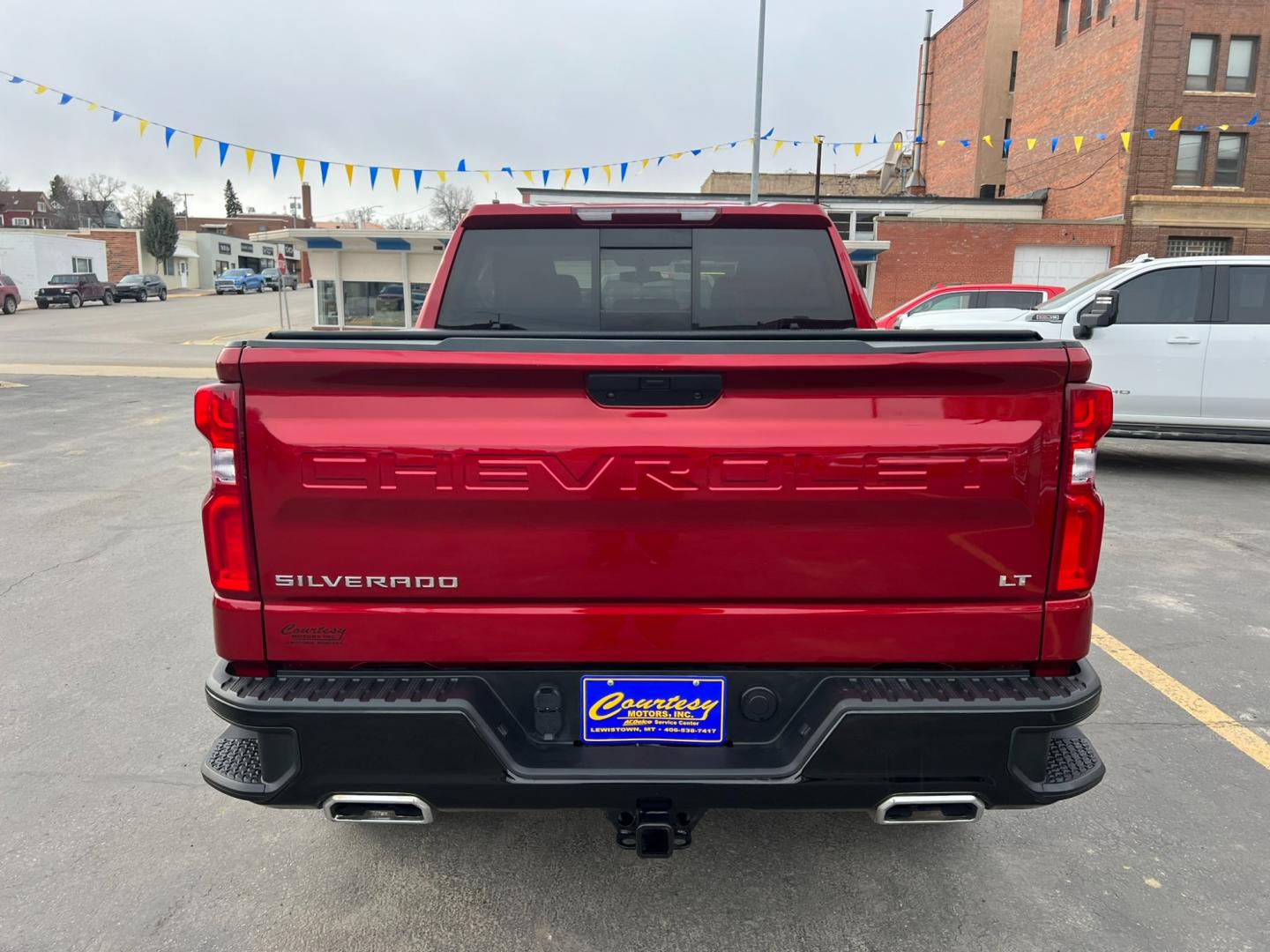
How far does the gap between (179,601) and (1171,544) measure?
6.82 m

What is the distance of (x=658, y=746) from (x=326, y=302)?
969 inches

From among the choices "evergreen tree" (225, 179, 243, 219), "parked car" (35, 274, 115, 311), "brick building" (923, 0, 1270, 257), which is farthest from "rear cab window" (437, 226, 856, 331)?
"evergreen tree" (225, 179, 243, 219)

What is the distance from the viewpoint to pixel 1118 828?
3.01 m

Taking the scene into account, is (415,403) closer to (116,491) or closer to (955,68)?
(116,491)

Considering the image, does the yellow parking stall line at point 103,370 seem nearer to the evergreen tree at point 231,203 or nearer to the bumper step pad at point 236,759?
the bumper step pad at point 236,759

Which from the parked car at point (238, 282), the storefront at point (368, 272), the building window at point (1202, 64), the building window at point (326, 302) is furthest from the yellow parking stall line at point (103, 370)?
the parked car at point (238, 282)

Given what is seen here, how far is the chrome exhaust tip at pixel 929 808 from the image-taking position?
7.13 feet

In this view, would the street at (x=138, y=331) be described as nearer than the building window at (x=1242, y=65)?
Yes

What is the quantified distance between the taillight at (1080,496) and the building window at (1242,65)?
115 feet

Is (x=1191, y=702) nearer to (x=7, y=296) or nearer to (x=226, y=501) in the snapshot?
(x=226, y=501)

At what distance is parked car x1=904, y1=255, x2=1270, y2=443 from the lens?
8.27m

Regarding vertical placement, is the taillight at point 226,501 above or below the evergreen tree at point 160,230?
below

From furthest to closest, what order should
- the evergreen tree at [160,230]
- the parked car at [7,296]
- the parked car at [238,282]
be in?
the evergreen tree at [160,230] < the parked car at [238,282] < the parked car at [7,296]

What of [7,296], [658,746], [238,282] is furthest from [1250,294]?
[238,282]
